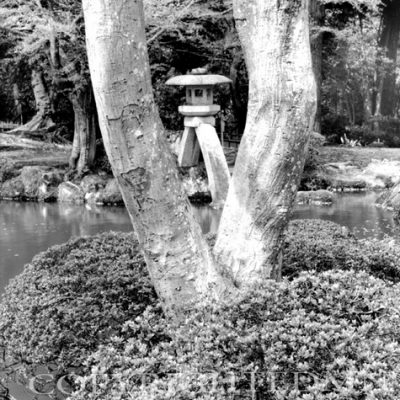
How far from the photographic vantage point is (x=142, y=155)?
2465 mm

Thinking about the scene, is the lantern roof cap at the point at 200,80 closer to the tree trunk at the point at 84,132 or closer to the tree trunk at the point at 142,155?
the tree trunk at the point at 84,132

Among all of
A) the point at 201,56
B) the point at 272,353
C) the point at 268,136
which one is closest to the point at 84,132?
the point at 201,56

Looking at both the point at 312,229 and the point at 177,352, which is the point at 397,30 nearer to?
the point at 312,229

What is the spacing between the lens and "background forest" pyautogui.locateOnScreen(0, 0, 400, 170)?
1026 cm

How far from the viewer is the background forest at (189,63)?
10.3 meters

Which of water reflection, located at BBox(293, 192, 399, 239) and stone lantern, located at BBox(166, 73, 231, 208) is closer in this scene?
water reflection, located at BBox(293, 192, 399, 239)

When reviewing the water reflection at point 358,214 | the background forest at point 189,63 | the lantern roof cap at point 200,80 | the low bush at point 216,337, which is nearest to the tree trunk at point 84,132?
the background forest at point 189,63

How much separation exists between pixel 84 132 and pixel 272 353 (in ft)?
31.8

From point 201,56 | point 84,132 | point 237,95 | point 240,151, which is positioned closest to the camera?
point 240,151

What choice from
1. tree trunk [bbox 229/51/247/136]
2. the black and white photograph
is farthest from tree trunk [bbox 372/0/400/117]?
the black and white photograph

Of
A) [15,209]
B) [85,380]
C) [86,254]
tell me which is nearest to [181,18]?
[15,209]

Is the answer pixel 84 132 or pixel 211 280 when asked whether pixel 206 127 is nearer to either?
pixel 84 132

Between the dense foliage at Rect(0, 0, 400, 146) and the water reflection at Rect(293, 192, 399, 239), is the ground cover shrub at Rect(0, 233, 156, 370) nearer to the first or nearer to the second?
the water reflection at Rect(293, 192, 399, 239)

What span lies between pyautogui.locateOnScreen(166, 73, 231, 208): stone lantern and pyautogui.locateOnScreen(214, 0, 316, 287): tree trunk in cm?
655
